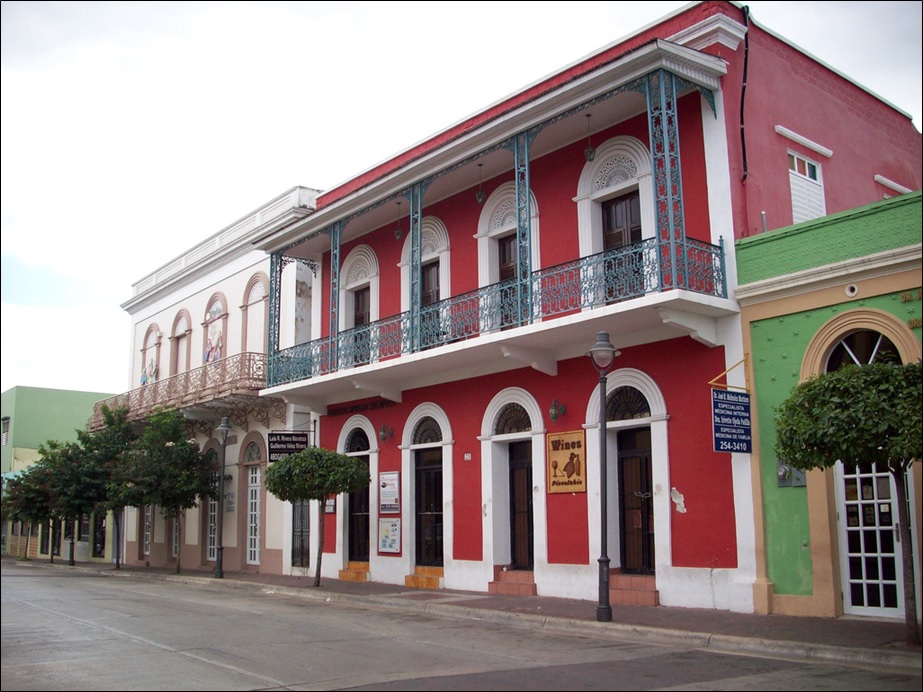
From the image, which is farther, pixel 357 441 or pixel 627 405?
pixel 357 441

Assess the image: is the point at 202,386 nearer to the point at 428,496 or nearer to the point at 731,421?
the point at 428,496

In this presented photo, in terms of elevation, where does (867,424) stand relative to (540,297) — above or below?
below

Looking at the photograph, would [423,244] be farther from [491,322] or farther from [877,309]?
[877,309]

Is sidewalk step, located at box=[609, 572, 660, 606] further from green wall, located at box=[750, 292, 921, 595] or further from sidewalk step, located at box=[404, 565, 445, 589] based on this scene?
sidewalk step, located at box=[404, 565, 445, 589]

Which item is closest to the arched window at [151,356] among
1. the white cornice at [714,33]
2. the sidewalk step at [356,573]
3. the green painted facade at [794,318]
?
the sidewalk step at [356,573]

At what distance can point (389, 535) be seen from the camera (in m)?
19.1

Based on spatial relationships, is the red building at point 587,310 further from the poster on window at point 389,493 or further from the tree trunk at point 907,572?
the tree trunk at point 907,572

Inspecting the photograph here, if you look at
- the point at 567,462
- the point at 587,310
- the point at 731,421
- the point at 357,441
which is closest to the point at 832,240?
the point at 731,421

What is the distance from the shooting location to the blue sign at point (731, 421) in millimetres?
12125

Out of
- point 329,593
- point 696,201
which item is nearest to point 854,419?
point 696,201

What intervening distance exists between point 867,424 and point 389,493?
11.6 m

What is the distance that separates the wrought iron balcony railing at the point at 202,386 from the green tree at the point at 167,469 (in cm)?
93

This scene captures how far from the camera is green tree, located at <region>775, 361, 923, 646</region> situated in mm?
9078

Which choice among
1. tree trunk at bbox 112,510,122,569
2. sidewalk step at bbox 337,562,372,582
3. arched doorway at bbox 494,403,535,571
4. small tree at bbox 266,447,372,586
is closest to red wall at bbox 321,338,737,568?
arched doorway at bbox 494,403,535,571
